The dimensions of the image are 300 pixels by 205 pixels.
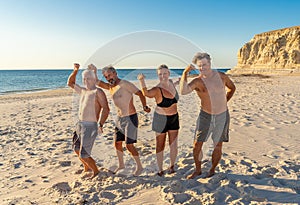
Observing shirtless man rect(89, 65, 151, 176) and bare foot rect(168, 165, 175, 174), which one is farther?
bare foot rect(168, 165, 175, 174)

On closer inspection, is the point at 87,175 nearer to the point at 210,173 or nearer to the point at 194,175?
the point at 194,175

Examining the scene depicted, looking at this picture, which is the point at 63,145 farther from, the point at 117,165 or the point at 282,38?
the point at 282,38

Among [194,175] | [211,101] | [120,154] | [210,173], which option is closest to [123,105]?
[120,154]

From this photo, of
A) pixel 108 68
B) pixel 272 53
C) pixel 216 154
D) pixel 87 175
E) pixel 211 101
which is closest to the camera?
pixel 211 101

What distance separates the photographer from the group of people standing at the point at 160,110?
347 cm

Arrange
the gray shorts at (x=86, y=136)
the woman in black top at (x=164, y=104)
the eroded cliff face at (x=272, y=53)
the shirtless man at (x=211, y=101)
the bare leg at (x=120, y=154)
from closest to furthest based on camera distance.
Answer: the shirtless man at (x=211, y=101) < the woman in black top at (x=164, y=104) < the gray shorts at (x=86, y=136) < the bare leg at (x=120, y=154) < the eroded cliff face at (x=272, y=53)

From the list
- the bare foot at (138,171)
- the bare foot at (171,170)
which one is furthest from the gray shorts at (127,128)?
the bare foot at (171,170)

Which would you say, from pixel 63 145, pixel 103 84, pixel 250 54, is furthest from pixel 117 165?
pixel 250 54

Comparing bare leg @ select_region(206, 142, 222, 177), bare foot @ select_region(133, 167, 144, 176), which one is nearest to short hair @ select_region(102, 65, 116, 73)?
bare foot @ select_region(133, 167, 144, 176)

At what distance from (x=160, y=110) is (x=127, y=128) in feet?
1.83

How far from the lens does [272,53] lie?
153 ft

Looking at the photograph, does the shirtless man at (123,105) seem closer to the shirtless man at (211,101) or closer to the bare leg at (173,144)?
the bare leg at (173,144)

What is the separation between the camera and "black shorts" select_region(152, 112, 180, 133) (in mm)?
3717

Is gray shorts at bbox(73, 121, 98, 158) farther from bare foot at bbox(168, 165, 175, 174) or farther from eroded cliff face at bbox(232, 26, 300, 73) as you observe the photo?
eroded cliff face at bbox(232, 26, 300, 73)
